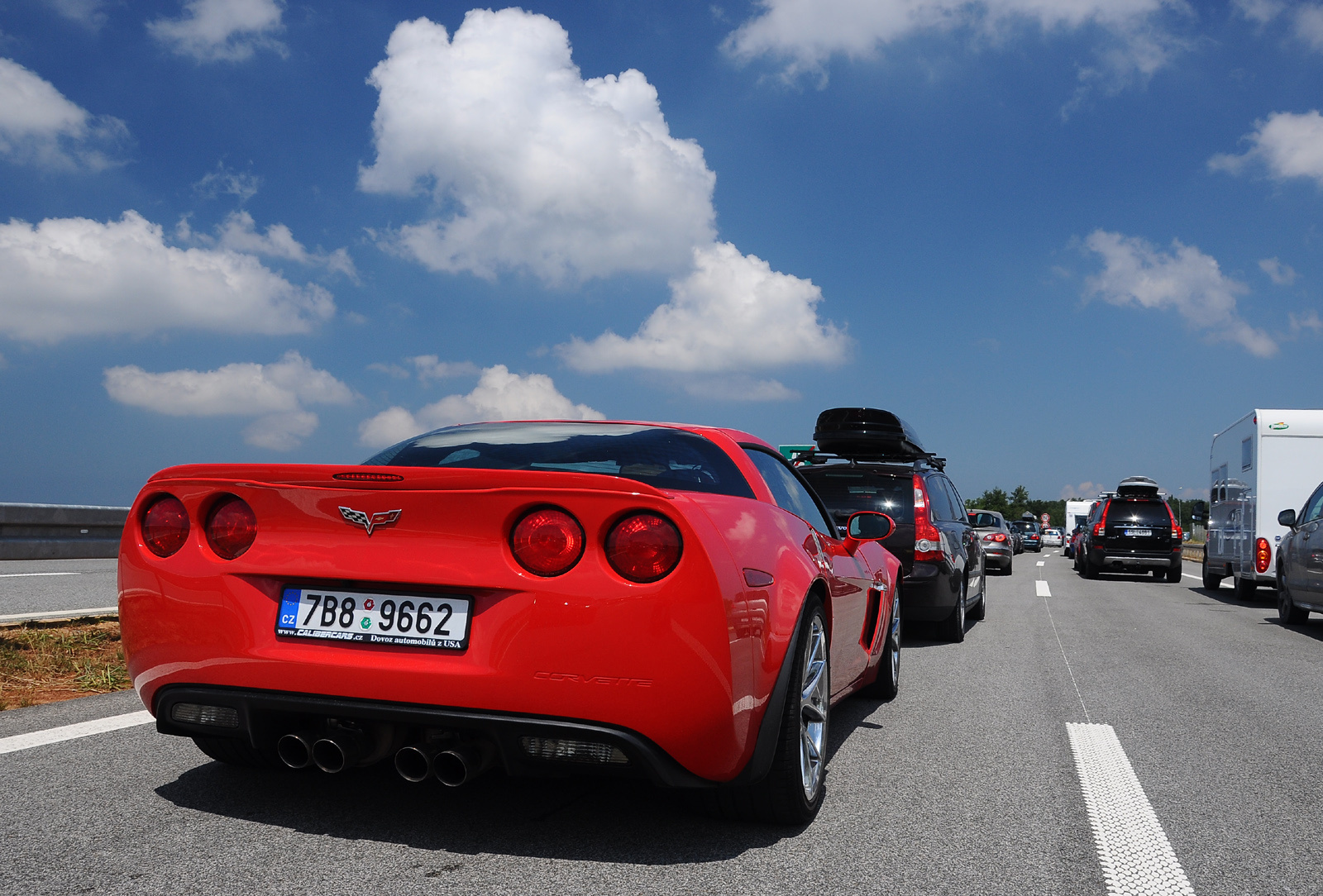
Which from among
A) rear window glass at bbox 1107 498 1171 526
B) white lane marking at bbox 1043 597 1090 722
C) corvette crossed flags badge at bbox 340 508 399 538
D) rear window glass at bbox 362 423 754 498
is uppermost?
rear window glass at bbox 1107 498 1171 526

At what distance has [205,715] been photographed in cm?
317

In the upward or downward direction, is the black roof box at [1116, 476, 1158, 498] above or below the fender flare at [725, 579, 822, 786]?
above

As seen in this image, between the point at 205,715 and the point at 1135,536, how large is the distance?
72.8 ft

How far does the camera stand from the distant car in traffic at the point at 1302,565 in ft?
35.8

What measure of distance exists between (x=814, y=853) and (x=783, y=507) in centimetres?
133

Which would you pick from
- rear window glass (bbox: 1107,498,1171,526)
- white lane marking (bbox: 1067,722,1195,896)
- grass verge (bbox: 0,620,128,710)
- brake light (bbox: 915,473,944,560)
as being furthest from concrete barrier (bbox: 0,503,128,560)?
rear window glass (bbox: 1107,498,1171,526)

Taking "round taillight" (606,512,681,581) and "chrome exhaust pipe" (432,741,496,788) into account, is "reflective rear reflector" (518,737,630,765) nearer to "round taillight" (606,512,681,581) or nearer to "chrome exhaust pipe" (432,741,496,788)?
"chrome exhaust pipe" (432,741,496,788)

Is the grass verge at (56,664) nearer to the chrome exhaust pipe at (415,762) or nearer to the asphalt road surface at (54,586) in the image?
the asphalt road surface at (54,586)

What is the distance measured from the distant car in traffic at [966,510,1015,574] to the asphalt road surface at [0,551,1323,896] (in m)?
16.7

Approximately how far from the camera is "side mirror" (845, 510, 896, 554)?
483cm

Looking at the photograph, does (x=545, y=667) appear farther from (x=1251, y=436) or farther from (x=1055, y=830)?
(x=1251, y=436)

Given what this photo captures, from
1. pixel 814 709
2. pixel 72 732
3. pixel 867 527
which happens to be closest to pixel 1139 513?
pixel 867 527

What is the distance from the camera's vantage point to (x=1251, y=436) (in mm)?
16016

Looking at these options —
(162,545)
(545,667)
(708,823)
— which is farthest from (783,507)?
(162,545)
